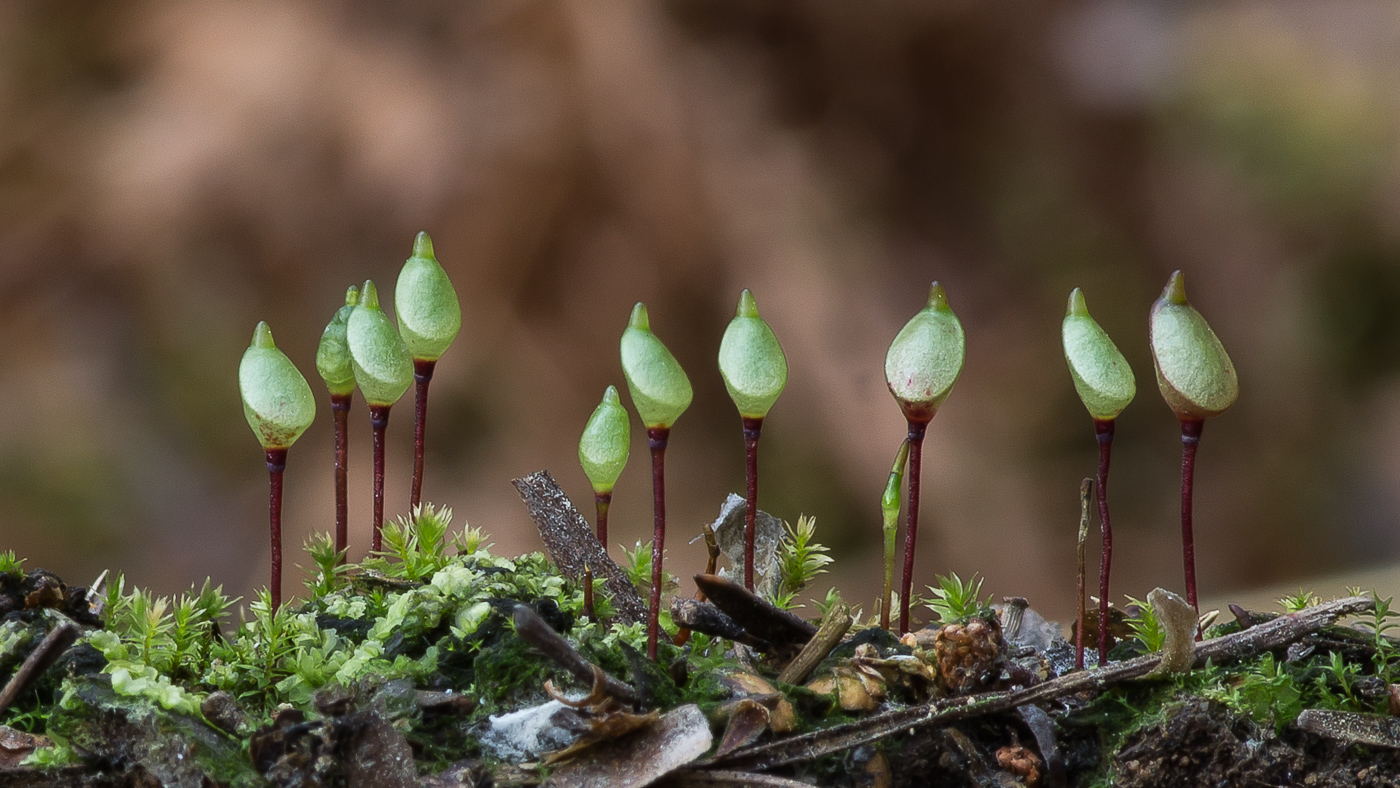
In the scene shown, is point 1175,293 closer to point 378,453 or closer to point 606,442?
point 606,442

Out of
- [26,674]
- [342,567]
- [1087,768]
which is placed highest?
[342,567]

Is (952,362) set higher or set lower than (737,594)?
higher

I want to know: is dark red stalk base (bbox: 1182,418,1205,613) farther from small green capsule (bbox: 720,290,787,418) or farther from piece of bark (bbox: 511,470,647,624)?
piece of bark (bbox: 511,470,647,624)

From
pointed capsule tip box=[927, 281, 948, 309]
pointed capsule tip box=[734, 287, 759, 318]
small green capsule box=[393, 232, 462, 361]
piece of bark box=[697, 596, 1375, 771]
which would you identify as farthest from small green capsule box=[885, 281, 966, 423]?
small green capsule box=[393, 232, 462, 361]

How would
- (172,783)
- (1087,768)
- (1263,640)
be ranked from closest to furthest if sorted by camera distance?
1. (172,783)
2. (1087,768)
3. (1263,640)

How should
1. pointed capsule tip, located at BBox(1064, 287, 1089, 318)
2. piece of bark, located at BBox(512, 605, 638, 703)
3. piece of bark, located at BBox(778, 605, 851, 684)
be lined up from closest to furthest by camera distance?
piece of bark, located at BBox(512, 605, 638, 703) → piece of bark, located at BBox(778, 605, 851, 684) → pointed capsule tip, located at BBox(1064, 287, 1089, 318)

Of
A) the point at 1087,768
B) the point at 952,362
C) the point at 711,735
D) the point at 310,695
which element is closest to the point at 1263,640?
the point at 1087,768

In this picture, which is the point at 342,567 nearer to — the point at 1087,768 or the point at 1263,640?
the point at 1087,768
